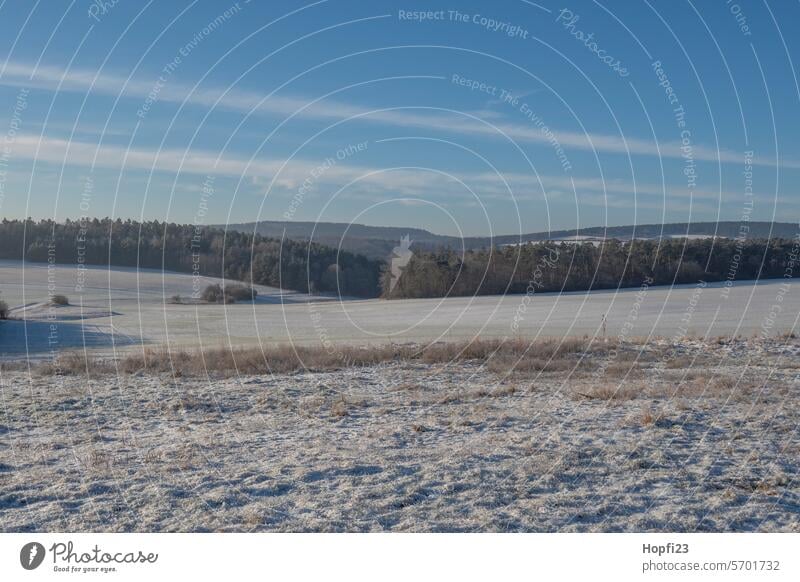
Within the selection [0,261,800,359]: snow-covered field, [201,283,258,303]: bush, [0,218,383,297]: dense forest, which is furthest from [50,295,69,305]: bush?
[201,283,258,303]: bush

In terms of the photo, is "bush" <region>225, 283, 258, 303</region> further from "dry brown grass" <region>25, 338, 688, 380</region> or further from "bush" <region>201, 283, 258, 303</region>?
"dry brown grass" <region>25, 338, 688, 380</region>

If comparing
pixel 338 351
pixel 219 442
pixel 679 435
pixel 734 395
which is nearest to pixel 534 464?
pixel 679 435

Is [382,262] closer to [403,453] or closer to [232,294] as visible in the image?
[232,294]

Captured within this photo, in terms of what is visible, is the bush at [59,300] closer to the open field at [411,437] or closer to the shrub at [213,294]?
the shrub at [213,294]

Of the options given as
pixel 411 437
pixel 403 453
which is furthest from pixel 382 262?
pixel 403 453

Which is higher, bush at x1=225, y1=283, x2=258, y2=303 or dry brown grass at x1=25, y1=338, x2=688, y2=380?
bush at x1=225, y1=283, x2=258, y2=303
